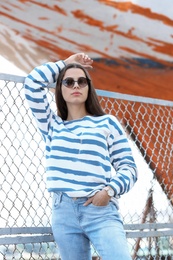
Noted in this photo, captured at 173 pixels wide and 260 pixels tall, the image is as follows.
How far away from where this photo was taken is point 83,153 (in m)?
0.87

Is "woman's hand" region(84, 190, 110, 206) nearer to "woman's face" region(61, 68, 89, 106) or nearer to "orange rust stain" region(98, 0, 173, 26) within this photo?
"woman's face" region(61, 68, 89, 106)

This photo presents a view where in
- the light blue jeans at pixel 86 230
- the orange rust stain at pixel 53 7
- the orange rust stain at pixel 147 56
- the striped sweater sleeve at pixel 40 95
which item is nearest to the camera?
the light blue jeans at pixel 86 230

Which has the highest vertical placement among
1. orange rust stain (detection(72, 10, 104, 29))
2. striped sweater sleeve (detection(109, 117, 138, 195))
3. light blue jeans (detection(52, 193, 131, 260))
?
orange rust stain (detection(72, 10, 104, 29))

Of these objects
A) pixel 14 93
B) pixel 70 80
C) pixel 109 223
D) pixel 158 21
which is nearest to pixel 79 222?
pixel 109 223

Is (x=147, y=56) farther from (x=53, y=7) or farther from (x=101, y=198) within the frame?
(x=101, y=198)

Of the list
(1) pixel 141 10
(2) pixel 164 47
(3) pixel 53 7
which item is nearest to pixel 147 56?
(2) pixel 164 47

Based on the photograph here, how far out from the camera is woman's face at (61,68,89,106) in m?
0.91

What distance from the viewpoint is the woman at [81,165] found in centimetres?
84

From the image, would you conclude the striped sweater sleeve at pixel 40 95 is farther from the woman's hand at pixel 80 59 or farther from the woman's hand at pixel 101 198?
the woman's hand at pixel 101 198

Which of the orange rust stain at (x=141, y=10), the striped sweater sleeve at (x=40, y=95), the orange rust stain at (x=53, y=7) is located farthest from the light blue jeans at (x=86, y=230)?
the orange rust stain at (x=141, y=10)

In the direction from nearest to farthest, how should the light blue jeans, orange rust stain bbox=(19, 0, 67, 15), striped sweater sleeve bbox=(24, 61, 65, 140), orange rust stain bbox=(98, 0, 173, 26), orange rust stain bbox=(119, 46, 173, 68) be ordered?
the light blue jeans, striped sweater sleeve bbox=(24, 61, 65, 140), orange rust stain bbox=(19, 0, 67, 15), orange rust stain bbox=(98, 0, 173, 26), orange rust stain bbox=(119, 46, 173, 68)

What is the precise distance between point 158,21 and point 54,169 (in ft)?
7.58

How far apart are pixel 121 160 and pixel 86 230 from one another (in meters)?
0.13

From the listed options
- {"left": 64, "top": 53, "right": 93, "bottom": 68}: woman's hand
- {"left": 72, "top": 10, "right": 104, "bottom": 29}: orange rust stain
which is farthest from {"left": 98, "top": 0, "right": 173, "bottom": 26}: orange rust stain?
{"left": 64, "top": 53, "right": 93, "bottom": 68}: woman's hand
